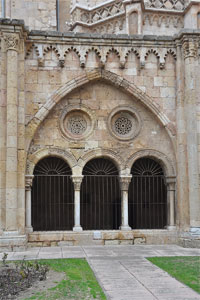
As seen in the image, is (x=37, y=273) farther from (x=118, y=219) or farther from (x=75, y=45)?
(x=118, y=219)

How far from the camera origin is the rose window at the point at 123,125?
14.1m

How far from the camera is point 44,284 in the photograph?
770 cm

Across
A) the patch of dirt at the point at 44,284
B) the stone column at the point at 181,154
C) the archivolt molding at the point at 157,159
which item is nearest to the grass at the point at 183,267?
the patch of dirt at the point at 44,284

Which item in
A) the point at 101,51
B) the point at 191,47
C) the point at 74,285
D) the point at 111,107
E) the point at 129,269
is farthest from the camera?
the point at 111,107

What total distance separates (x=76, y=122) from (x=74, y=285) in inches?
281

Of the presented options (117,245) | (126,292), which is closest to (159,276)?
(126,292)

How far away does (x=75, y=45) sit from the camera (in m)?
13.5

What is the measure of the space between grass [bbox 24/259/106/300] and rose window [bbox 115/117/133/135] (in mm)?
5414

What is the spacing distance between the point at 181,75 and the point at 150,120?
5.76 ft

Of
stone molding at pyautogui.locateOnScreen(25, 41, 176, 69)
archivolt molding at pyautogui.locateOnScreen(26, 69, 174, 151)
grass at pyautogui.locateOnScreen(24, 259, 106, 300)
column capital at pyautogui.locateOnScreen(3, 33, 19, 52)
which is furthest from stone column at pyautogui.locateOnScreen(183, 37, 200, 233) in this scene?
column capital at pyautogui.locateOnScreen(3, 33, 19, 52)

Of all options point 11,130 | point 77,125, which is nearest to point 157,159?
point 77,125

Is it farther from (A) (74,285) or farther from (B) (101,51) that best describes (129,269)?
(B) (101,51)

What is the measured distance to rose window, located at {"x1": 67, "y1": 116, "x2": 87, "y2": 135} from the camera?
13.9 metres

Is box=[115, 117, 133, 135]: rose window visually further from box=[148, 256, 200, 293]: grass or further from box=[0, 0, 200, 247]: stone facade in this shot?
box=[148, 256, 200, 293]: grass
